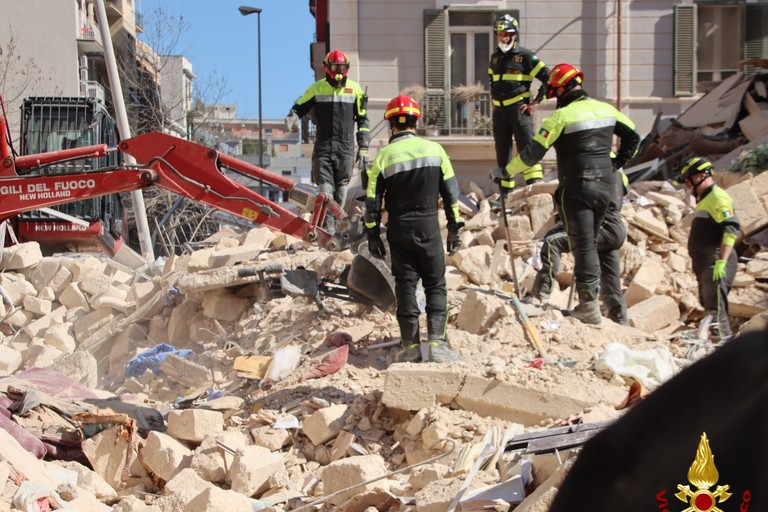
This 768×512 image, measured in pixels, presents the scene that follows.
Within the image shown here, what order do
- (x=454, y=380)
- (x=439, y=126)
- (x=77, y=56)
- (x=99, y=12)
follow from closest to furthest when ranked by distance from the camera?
(x=454, y=380), (x=99, y=12), (x=439, y=126), (x=77, y=56)

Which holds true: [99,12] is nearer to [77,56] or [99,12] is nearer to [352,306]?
[352,306]

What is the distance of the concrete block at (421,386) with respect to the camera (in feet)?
19.7

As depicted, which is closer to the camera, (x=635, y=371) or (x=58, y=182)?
(x=635, y=371)

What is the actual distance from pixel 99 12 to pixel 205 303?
6422mm

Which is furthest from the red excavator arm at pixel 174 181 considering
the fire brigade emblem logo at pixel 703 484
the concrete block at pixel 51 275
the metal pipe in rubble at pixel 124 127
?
the fire brigade emblem logo at pixel 703 484

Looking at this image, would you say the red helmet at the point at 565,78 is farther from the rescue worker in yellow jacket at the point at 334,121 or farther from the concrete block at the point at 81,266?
the concrete block at the point at 81,266

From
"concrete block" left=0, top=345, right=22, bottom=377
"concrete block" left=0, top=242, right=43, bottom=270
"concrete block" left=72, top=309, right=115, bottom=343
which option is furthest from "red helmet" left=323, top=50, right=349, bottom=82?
"concrete block" left=0, top=242, right=43, bottom=270

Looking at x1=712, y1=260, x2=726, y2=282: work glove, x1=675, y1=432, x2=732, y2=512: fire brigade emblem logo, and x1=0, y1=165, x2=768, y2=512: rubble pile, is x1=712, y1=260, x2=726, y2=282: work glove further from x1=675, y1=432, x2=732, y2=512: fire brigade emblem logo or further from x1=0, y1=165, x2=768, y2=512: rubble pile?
x1=675, y1=432, x2=732, y2=512: fire brigade emblem logo


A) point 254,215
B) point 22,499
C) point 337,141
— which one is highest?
point 337,141

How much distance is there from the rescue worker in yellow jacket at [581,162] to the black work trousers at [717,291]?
4.06ft

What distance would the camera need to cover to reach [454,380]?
19.6 ft

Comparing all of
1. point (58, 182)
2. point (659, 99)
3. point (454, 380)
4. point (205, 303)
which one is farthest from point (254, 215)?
point (659, 99)

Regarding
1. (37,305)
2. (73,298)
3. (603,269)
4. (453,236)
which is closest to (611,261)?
(603,269)

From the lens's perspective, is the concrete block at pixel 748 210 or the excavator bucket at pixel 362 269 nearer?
the excavator bucket at pixel 362 269
